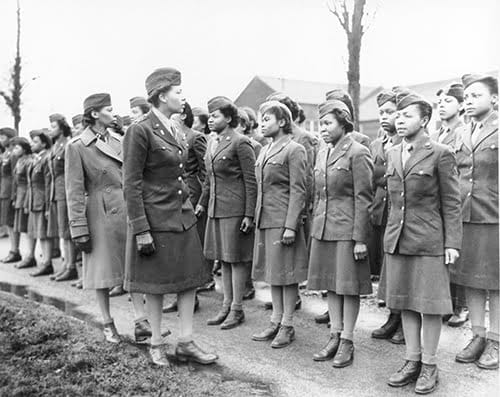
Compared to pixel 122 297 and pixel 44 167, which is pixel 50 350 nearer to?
pixel 122 297

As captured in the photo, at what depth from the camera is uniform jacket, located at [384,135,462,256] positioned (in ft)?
14.5

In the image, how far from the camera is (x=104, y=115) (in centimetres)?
600

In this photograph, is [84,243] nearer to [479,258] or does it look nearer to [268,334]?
[268,334]

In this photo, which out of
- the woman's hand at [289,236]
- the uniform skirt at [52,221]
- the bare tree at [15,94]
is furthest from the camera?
the bare tree at [15,94]

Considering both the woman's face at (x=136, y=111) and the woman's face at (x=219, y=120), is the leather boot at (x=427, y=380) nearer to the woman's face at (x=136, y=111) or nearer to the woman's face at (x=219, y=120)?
the woman's face at (x=219, y=120)

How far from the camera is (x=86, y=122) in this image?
6.06m

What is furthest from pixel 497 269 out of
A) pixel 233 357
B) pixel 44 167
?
pixel 44 167

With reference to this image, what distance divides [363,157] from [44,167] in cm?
627

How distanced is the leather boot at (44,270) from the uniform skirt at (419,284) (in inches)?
253

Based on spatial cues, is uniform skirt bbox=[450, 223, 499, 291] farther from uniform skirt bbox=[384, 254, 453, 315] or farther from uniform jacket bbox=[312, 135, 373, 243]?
uniform jacket bbox=[312, 135, 373, 243]

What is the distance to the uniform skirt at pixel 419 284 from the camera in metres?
4.38

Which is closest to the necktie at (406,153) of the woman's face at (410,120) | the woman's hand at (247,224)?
the woman's face at (410,120)

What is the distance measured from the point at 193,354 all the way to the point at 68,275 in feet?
14.5

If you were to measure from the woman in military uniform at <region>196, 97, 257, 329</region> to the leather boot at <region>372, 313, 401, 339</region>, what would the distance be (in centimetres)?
142
